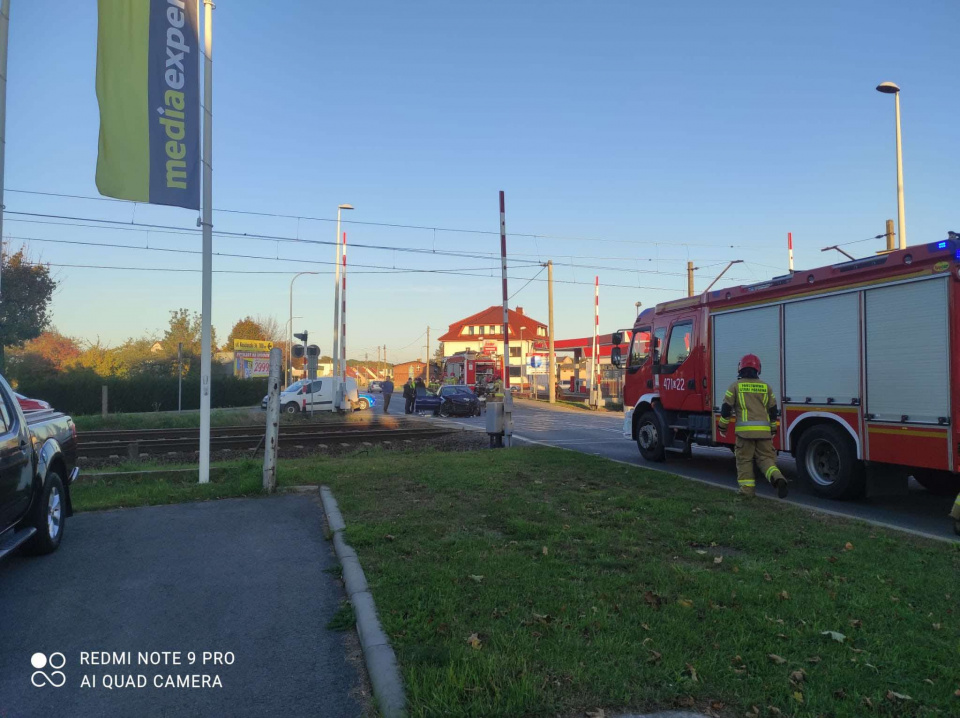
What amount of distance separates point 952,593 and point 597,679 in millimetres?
3015

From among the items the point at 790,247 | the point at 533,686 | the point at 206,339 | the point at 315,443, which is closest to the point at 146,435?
the point at 315,443

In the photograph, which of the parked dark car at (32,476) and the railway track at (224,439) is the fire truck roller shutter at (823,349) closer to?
the parked dark car at (32,476)

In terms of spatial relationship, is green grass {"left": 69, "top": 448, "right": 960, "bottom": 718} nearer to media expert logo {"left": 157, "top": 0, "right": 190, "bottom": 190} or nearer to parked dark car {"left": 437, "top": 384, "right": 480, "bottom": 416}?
media expert logo {"left": 157, "top": 0, "right": 190, "bottom": 190}

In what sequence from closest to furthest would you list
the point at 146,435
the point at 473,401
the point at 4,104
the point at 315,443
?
1. the point at 4,104
2. the point at 315,443
3. the point at 146,435
4. the point at 473,401

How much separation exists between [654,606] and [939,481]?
23.2 ft

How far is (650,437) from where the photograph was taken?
1311 cm

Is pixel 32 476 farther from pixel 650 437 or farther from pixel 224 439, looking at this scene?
pixel 224 439

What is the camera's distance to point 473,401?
1196 inches

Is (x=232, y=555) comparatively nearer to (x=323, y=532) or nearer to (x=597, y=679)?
(x=323, y=532)

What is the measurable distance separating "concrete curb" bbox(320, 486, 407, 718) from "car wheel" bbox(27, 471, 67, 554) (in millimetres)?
2442

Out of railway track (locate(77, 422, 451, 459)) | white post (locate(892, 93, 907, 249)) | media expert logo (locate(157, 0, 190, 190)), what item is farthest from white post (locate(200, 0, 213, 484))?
white post (locate(892, 93, 907, 249))

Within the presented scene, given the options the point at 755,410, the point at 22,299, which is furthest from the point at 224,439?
the point at 22,299

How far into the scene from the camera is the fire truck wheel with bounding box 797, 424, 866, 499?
8.67 metres

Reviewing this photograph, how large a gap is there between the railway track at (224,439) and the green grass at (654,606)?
892 centimetres
